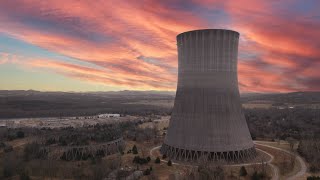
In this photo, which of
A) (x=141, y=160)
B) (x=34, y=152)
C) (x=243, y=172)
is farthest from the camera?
(x=34, y=152)

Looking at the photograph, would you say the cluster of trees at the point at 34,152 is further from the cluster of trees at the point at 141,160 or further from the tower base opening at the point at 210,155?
the tower base opening at the point at 210,155

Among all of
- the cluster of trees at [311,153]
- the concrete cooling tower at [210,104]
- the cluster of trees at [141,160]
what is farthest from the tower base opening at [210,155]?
the cluster of trees at [311,153]

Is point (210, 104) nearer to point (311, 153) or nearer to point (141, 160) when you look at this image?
point (141, 160)

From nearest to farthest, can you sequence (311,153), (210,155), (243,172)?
(243,172), (210,155), (311,153)

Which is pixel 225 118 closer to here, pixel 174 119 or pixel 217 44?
pixel 174 119

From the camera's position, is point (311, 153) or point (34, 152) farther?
point (34, 152)

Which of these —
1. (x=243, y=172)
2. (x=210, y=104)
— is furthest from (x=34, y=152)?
(x=243, y=172)

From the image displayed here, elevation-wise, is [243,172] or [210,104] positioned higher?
[210,104]

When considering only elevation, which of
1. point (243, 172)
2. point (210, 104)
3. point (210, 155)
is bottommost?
point (243, 172)

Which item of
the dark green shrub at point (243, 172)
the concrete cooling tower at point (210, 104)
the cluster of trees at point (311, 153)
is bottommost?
the dark green shrub at point (243, 172)
